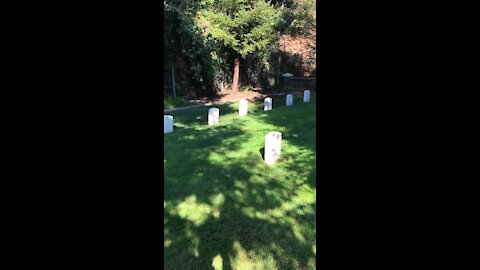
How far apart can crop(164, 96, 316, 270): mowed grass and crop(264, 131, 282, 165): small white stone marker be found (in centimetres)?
19

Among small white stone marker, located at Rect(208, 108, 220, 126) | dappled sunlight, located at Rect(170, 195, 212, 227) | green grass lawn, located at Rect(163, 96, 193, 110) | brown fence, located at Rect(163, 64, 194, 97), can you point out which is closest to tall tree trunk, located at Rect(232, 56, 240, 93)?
brown fence, located at Rect(163, 64, 194, 97)

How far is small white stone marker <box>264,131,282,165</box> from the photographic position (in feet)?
23.6

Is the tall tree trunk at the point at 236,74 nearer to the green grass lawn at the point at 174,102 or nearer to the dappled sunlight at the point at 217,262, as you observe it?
the green grass lawn at the point at 174,102

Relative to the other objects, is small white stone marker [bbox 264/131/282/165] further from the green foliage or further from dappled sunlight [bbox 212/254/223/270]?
the green foliage

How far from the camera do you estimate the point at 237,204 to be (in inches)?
203

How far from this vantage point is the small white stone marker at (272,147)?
7.21 m

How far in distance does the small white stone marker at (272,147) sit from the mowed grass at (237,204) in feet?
0.64

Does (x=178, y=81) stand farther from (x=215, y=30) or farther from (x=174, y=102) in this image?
(x=215, y=30)

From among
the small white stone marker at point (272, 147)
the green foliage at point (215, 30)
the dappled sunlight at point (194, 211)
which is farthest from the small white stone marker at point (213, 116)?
the green foliage at point (215, 30)
